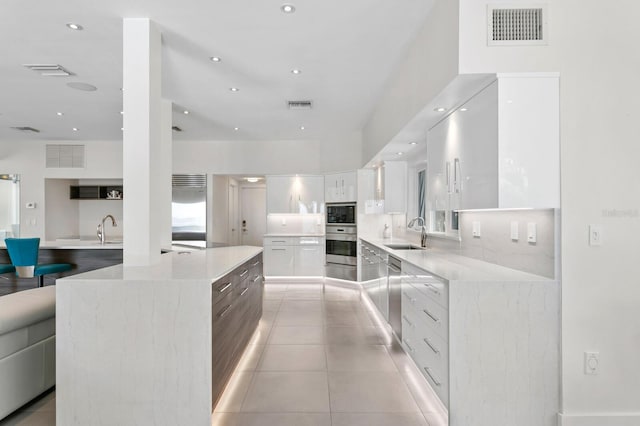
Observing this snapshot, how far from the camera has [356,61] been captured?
3.53 meters

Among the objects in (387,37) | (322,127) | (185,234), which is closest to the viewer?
(387,37)

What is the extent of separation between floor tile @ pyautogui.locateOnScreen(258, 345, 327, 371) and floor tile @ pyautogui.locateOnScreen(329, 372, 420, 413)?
251mm

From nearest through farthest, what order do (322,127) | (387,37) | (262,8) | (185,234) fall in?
1. (262,8)
2. (387,37)
3. (322,127)
4. (185,234)

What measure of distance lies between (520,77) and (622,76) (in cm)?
59

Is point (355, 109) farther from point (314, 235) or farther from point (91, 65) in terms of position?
point (91, 65)

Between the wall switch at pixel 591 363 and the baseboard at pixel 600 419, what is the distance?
0.25m

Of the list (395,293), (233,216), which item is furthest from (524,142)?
(233,216)

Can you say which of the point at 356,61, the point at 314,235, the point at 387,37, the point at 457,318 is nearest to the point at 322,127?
the point at 314,235

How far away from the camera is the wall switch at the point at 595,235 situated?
81.5 inches

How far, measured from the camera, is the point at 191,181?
687cm

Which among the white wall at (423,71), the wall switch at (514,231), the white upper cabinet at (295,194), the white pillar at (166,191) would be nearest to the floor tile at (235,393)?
the white pillar at (166,191)

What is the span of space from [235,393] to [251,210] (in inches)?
255

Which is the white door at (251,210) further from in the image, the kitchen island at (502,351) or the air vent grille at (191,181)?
the kitchen island at (502,351)

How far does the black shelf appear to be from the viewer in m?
7.42
